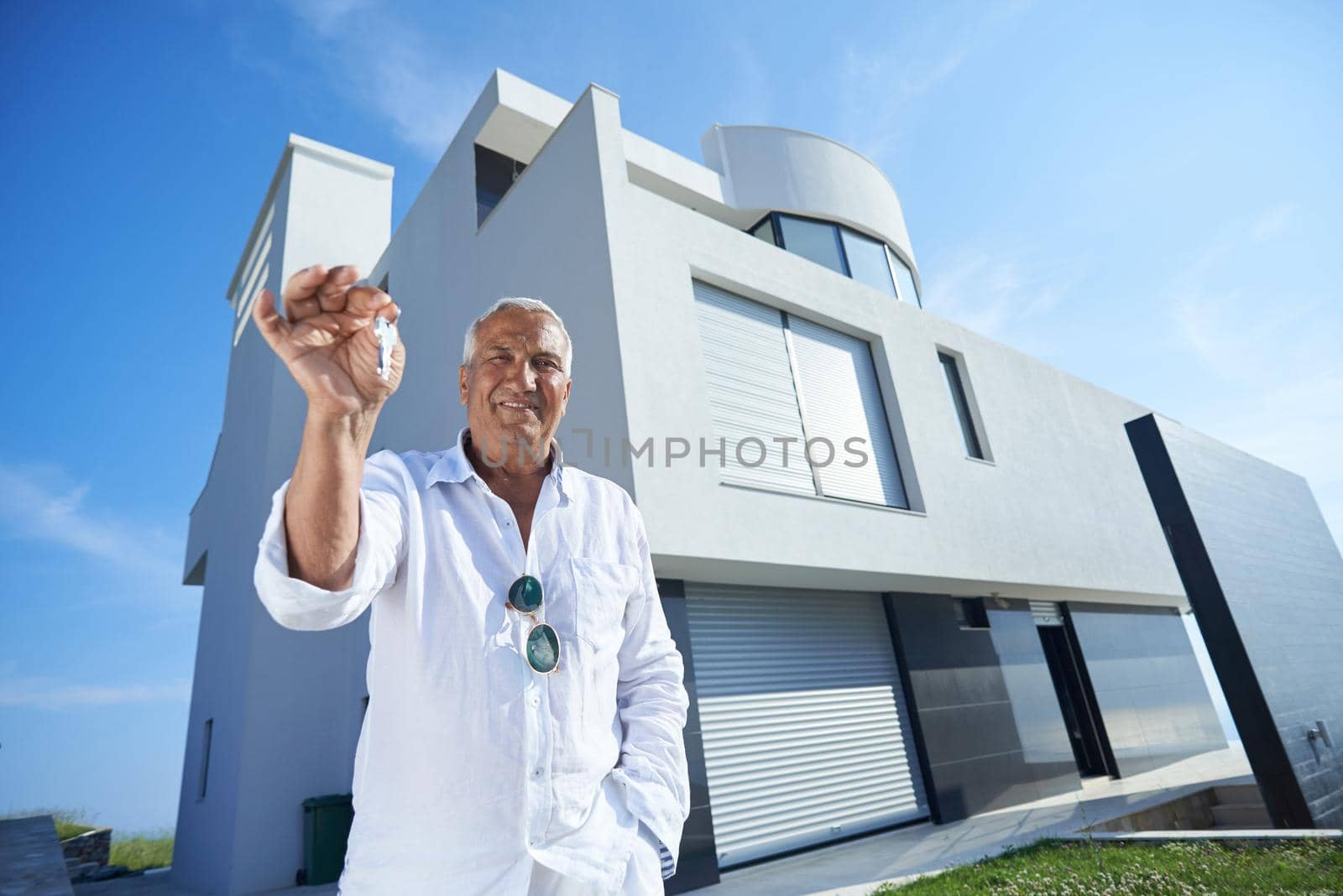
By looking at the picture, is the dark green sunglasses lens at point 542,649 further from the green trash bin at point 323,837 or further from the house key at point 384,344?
the green trash bin at point 323,837

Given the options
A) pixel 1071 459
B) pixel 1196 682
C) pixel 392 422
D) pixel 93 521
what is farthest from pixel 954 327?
pixel 93 521

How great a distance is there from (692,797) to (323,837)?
5107mm

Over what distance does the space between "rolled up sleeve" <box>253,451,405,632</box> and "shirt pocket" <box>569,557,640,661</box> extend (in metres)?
0.37

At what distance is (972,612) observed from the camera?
9875 mm

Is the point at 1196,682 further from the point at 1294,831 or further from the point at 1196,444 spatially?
the point at 1294,831

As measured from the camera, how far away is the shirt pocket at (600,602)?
4.44 ft

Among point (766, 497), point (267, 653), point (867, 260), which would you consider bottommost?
point (267, 653)

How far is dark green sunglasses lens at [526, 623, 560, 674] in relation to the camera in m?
1.22

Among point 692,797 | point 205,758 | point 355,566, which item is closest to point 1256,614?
point 692,797

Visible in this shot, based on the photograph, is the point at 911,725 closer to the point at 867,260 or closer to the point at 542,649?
the point at 867,260

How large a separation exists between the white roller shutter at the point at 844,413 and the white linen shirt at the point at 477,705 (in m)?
6.70

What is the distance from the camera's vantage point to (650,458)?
19.8ft

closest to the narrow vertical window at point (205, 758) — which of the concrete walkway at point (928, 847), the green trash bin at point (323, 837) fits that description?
the concrete walkway at point (928, 847)

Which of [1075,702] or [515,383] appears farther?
[1075,702]
